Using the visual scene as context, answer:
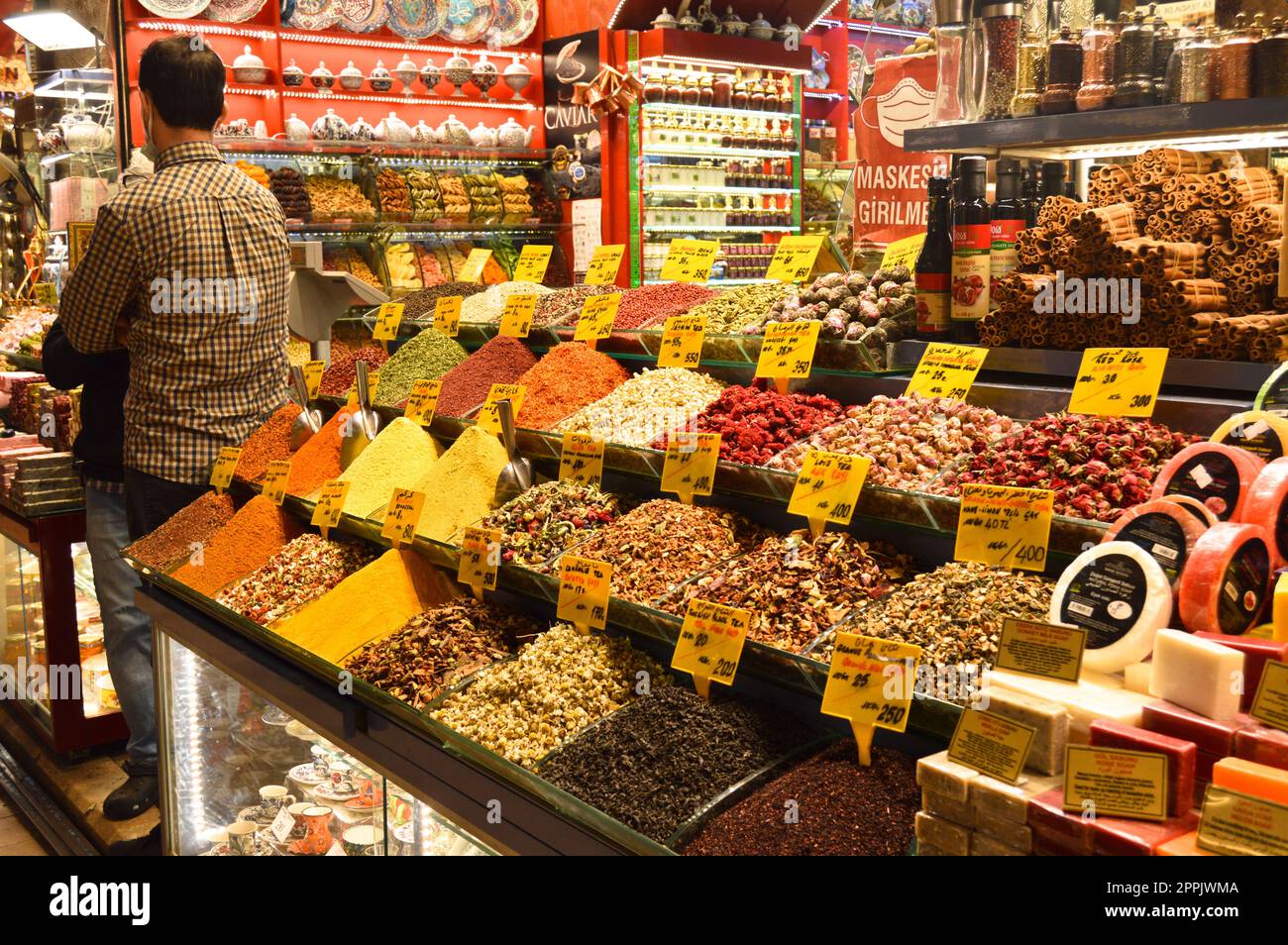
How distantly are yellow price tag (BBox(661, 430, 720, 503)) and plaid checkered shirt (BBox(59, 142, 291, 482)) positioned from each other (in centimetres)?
153

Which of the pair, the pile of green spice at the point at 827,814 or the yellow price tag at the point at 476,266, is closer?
the pile of green spice at the point at 827,814

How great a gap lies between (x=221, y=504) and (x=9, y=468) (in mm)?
1441

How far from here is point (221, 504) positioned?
11.0ft

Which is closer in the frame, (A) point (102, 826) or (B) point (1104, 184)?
(B) point (1104, 184)

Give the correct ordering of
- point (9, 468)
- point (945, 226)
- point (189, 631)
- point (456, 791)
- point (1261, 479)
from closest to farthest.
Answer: point (1261, 479), point (456, 791), point (945, 226), point (189, 631), point (9, 468)

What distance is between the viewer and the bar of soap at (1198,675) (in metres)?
1.29

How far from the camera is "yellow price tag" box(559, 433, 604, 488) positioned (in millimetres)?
2525

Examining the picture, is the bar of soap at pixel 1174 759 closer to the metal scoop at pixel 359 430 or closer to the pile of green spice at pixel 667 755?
the pile of green spice at pixel 667 755

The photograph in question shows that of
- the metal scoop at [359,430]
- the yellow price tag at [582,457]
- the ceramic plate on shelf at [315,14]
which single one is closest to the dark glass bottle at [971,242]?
the yellow price tag at [582,457]

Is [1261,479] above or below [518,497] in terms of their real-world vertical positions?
above

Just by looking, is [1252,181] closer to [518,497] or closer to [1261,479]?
[1261,479]

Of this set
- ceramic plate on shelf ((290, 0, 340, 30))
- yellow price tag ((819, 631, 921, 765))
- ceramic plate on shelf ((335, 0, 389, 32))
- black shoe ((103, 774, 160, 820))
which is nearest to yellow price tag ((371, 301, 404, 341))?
black shoe ((103, 774, 160, 820))

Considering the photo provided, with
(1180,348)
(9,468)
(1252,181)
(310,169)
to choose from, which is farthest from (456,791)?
(310,169)

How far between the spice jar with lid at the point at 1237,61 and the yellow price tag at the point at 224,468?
266 cm
